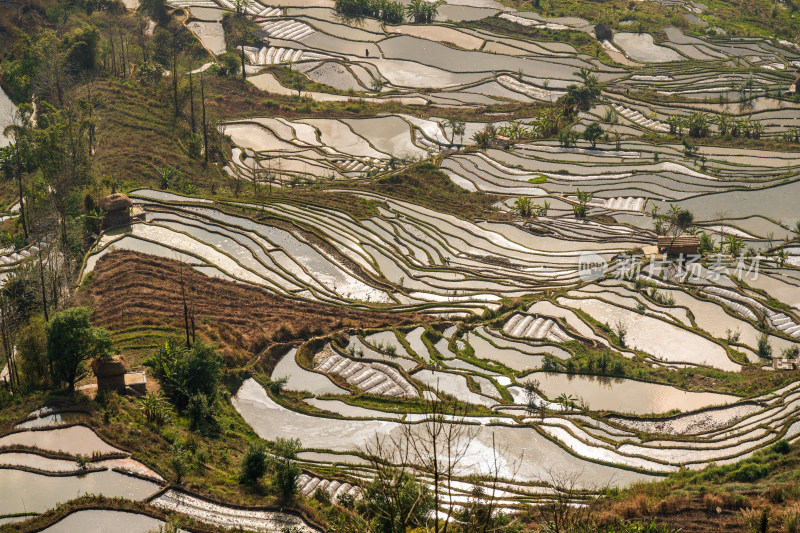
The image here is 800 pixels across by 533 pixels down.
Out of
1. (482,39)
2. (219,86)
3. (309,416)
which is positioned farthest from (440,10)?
(309,416)

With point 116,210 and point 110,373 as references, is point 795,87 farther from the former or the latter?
point 110,373

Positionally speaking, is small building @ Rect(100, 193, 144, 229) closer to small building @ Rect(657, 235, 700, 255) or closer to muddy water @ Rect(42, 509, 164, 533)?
muddy water @ Rect(42, 509, 164, 533)

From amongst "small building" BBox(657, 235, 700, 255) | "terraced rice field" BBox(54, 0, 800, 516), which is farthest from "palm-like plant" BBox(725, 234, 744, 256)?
"small building" BBox(657, 235, 700, 255)

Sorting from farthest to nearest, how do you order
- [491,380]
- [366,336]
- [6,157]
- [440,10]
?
[440,10], [6,157], [366,336], [491,380]

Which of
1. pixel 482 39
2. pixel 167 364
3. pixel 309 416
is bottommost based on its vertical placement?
pixel 309 416

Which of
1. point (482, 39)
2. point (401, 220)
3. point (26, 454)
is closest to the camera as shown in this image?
point (26, 454)

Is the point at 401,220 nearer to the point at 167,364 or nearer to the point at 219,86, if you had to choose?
the point at 167,364

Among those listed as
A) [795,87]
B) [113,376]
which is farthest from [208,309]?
[795,87]

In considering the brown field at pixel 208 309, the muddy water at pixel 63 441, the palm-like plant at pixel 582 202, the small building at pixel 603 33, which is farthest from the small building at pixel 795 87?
the muddy water at pixel 63 441
